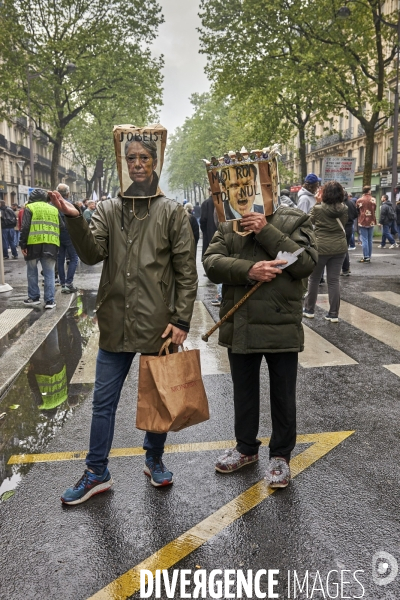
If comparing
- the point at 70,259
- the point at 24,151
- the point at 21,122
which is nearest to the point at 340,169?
the point at 70,259

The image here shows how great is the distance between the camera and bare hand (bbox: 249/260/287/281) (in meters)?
3.14

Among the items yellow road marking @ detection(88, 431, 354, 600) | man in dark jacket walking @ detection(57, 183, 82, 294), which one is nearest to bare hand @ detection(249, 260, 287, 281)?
yellow road marking @ detection(88, 431, 354, 600)

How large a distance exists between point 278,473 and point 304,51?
22.3 metres

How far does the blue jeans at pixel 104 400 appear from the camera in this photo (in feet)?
10.8

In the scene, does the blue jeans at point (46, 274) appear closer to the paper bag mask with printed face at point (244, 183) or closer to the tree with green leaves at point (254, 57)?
the paper bag mask with printed face at point (244, 183)

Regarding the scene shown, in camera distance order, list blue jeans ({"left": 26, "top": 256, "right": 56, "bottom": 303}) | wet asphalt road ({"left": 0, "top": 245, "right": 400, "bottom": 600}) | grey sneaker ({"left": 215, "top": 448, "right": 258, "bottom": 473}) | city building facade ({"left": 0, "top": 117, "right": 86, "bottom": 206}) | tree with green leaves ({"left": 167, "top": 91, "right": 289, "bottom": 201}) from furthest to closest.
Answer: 1. city building facade ({"left": 0, "top": 117, "right": 86, "bottom": 206})
2. tree with green leaves ({"left": 167, "top": 91, "right": 289, "bottom": 201})
3. blue jeans ({"left": 26, "top": 256, "right": 56, "bottom": 303})
4. grey sneaker ({"left": 215, "top": 448, "right": 258, "bottom": 473})
5. wet asphalt road ({"left": 0, "top": 245, "right": 400, "bottom": 600})

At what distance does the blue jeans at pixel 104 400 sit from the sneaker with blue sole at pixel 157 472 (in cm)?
30

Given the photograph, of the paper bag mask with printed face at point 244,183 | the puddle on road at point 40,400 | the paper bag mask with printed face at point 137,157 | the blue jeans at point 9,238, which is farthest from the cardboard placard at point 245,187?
the blue jeans at point 9,238

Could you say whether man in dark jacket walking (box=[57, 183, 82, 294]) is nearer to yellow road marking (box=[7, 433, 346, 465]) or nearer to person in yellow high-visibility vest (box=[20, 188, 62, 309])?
person in yellow high-visibility vest (box=[20, 188, 62, 309])

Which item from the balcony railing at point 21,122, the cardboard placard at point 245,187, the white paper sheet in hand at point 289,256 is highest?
the balcony railing at point 21,122

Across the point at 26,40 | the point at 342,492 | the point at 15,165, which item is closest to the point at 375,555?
the point at 342,492

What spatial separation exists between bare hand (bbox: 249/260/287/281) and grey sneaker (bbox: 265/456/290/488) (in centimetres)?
114

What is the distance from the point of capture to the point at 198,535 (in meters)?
2.91

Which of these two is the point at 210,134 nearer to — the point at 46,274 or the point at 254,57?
the point at 254,57
